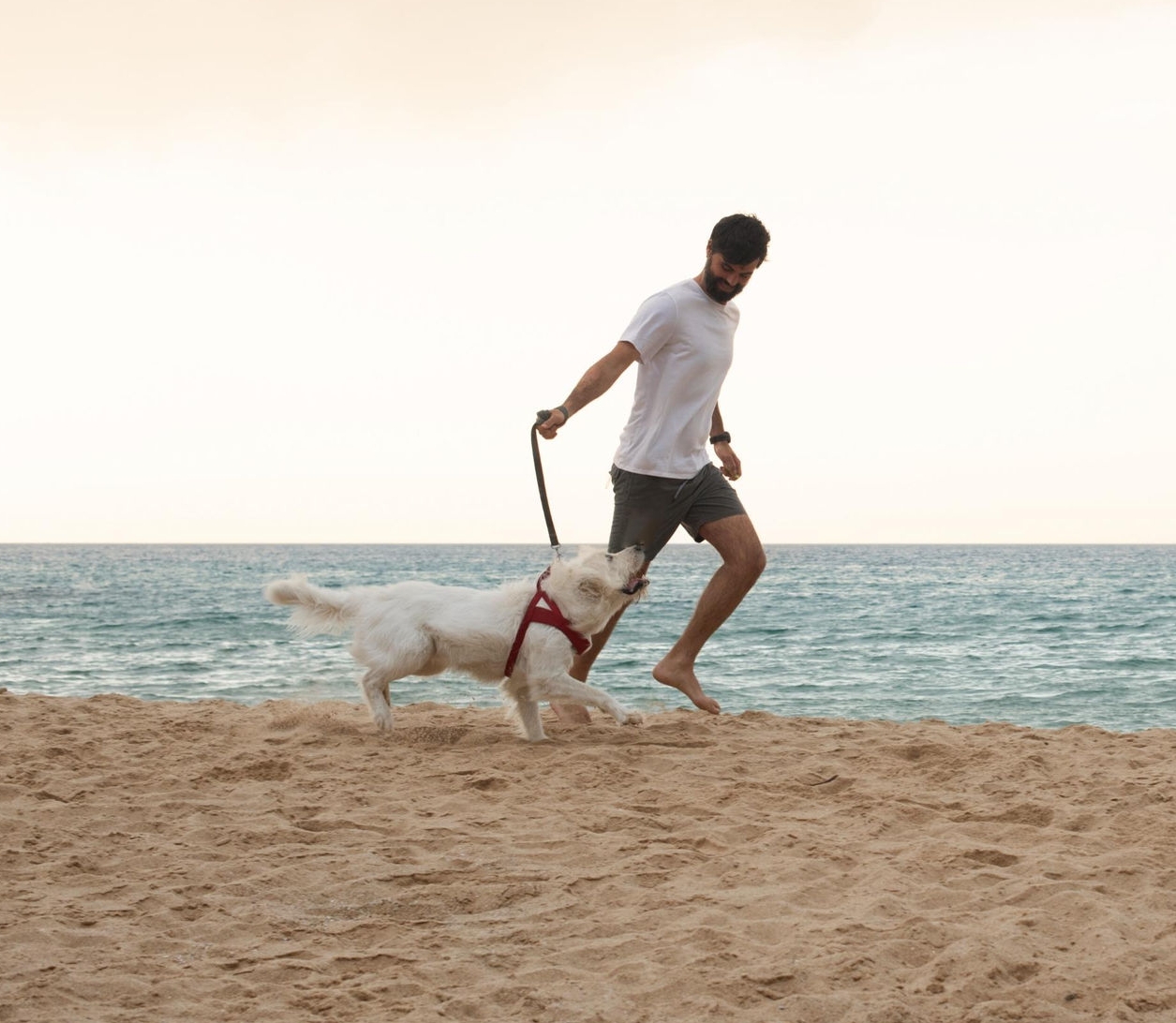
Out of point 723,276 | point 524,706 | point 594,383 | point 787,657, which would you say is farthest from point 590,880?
point 787,657

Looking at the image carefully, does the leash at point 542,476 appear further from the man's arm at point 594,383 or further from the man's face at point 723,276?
the man's face at point 723,276

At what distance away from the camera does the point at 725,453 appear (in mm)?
6500

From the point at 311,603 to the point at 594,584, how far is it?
1.60 m

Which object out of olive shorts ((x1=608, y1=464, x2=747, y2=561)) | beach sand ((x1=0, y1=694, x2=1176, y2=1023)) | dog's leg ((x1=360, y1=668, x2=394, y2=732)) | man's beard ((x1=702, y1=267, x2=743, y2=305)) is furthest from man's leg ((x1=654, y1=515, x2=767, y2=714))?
dog's leg ((x1=360, y1=668, x2=394, y2=732))

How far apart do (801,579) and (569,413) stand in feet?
129

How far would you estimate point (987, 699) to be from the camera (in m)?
11.1

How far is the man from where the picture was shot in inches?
223

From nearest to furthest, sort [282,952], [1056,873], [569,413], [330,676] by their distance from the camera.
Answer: [282,952] < [1056,873] < [569,413] < [330,676]

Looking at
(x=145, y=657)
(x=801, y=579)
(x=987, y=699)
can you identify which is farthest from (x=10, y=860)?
(x=801, y=579)

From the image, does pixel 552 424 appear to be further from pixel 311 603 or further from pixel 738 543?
pixel 311 603

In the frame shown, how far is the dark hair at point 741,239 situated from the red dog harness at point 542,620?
6.20 feet

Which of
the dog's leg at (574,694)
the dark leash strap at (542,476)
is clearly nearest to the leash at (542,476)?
the dark leash strap at (542,476)

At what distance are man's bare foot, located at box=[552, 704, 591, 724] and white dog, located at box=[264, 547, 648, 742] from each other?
0.51 metres

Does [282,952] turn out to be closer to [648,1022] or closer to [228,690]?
[648,1022]
